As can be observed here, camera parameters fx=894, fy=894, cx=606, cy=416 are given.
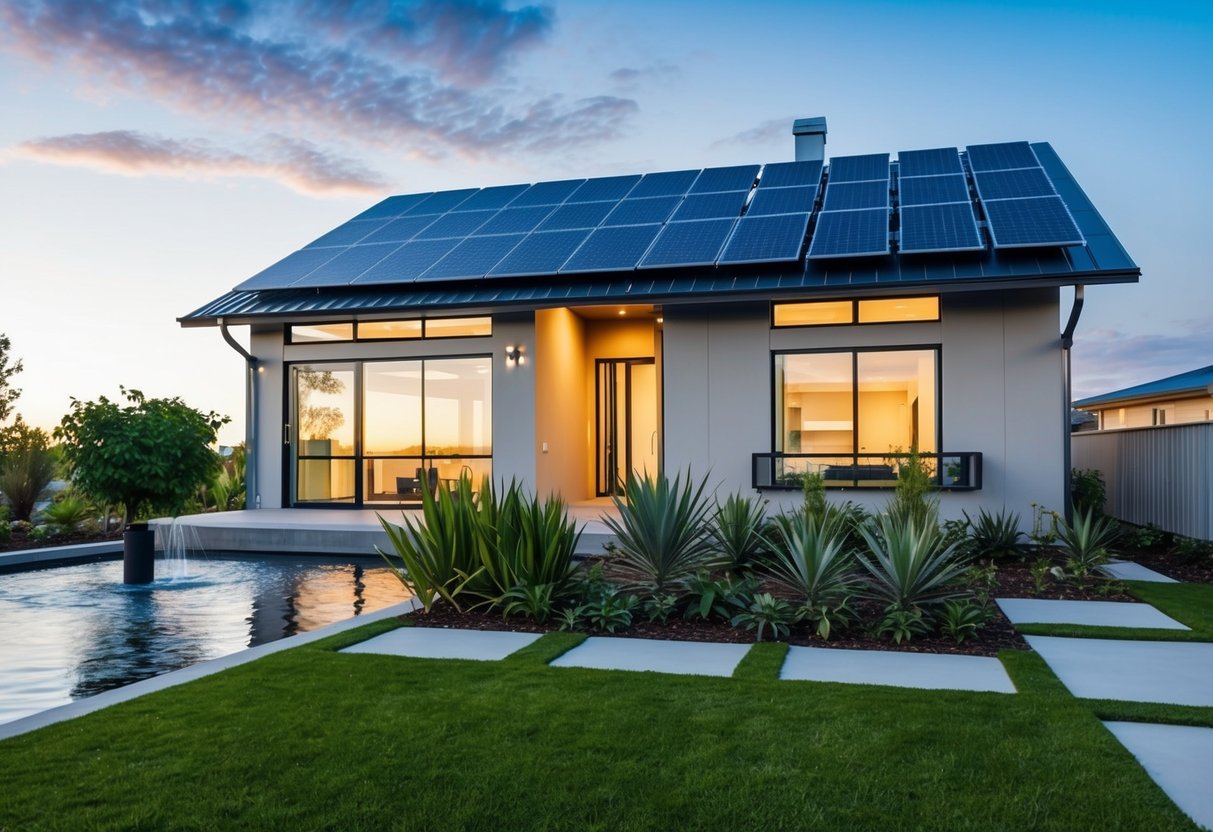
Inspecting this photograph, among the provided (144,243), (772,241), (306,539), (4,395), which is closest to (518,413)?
(306,539)

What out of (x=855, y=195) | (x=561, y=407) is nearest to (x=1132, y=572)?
(x=855, y=195)

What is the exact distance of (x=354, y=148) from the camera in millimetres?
17641

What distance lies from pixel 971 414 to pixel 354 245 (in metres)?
10.3

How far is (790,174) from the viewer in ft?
49.6

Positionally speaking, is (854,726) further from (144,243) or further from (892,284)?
(144,243)

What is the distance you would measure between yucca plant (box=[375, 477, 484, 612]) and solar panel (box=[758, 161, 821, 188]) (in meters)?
9.47

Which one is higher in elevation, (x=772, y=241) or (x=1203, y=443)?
(x=772, y=241)

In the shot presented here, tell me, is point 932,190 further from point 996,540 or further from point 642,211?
point 996,540

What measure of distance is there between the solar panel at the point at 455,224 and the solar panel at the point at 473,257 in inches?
25.1

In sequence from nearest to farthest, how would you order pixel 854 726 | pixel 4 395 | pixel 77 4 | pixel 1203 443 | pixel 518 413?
pixel 854 726 < pixel 1203 443 < pixel 77 4 < pixel 518 413 < pixel 4 395

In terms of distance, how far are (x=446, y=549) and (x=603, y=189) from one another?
414 inches

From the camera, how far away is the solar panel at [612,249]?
12500 mm

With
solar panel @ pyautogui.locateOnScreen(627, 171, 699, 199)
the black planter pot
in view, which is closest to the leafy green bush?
solar panel @ pyautogui.locateOnScreen(627, 171, 699, 199)

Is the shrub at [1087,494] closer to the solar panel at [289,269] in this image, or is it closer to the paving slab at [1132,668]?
the paving slab at [1132,668]
